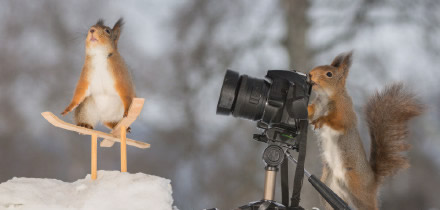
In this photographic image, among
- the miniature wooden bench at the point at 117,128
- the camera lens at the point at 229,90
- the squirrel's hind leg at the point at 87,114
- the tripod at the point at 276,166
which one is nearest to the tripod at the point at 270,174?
the tripod at the point at 276,166

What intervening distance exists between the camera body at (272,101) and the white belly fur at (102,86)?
0.31 m

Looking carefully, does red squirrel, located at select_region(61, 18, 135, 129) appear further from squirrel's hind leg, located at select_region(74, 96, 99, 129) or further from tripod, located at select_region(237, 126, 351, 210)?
tripod, located at select_region(237, 126, 351, 210)

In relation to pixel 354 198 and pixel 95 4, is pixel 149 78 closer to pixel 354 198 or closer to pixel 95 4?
pixel 95 4

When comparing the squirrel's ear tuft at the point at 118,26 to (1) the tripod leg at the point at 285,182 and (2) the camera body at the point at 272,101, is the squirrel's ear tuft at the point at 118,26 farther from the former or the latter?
(1) the tripod leg at the point at 285,182

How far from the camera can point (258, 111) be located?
105 cm

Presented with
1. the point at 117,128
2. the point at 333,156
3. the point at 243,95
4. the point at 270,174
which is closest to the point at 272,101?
the point at 243,95

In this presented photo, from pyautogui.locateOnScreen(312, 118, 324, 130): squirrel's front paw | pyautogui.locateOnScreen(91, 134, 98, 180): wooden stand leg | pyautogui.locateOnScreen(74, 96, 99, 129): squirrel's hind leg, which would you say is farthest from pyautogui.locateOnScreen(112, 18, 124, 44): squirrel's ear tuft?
pyautogui.locateOnScreen(312, 118, 324, 130): squirrel's front paw

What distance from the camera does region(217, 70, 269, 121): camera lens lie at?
1.04 m

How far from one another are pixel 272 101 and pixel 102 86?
47 centimetres

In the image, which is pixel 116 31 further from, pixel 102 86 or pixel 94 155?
pixel 94 155

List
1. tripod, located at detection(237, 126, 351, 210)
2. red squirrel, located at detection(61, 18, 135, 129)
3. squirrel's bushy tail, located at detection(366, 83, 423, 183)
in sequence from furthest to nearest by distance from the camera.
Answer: squirrel's bushy tail, located at detection(366, 83, 423, 183)
red squirrel, located at detection(61, 18, 135, 129)
tripod, located at detection(237, 126, 351, 210)

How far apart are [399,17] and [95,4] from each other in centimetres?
139

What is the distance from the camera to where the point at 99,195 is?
107 cm

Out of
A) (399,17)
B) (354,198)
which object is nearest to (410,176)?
(399,17)
